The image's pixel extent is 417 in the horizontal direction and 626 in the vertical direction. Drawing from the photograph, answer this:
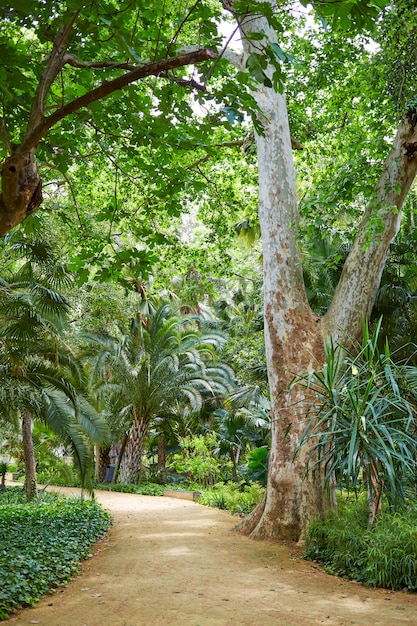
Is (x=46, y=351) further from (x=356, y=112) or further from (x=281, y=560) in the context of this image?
(x=356, y=112)

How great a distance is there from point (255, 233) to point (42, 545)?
1185 cm

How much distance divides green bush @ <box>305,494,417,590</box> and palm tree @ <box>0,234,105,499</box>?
581 centimetres

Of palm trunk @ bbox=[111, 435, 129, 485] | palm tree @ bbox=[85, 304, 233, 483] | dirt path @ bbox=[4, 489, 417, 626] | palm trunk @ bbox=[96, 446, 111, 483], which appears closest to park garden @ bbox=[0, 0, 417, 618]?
dirt path @ bbox=[4, 489, 417, 626]

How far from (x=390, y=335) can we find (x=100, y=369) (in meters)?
11.0

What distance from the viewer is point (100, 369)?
20484 millimetres

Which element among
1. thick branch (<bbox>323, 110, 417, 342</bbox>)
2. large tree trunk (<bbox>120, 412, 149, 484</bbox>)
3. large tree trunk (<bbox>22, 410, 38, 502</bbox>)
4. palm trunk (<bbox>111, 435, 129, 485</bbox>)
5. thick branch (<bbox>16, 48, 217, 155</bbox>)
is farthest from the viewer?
palm trunk (<bbox>111, 435, 129, 485</bbox>)

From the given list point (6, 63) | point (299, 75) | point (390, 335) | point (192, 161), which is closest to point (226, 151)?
point (192, 161)

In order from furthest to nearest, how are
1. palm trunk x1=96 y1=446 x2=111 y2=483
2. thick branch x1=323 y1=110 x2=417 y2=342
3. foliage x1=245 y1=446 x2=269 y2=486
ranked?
palm trunk x1=96 y1=446 x2=111 y2=483
foliage x1=245 y1=446 x2=269 y2=486
thick branch x1=323 y1=110 x2=417 y2=342

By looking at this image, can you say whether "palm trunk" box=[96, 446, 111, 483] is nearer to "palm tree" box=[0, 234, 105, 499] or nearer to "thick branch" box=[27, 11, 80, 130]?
"palm tree" box=[0, 234, 105, 499]

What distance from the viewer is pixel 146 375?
67.1ft

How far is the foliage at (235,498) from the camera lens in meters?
13.1

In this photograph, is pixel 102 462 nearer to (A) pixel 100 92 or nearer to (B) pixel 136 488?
(B) pixel 136 488

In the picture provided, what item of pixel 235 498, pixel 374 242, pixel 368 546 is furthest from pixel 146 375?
pixel 368 546

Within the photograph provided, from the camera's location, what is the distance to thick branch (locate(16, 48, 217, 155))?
3387mm
